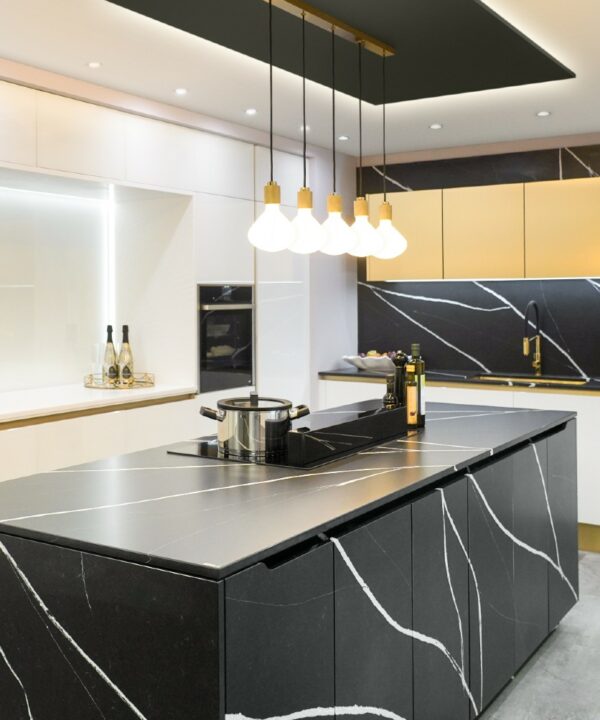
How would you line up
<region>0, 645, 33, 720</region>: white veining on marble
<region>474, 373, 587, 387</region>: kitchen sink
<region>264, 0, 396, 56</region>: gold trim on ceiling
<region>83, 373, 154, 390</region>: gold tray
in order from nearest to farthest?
1. <region>0, 645, 33, 720</region>: white veining on marble
2. <region>264, 0, 396, 56</region>: gold trim on ceiling
3. <region>83, 373, 154, 390</region>: gold tray
4. <region>474, 373, 587, 387</region>: kitchen sink

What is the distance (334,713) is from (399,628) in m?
0.39

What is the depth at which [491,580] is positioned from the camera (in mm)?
2971

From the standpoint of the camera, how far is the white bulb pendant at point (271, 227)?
288 centimetres

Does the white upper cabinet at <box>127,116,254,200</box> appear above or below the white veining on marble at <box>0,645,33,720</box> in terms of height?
above

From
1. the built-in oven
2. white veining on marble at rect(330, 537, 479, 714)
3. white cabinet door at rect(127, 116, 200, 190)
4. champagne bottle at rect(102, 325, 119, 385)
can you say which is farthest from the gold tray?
white veining on marble at rect(330, 537, 479, 714)

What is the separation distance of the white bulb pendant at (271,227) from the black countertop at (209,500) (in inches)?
30.1

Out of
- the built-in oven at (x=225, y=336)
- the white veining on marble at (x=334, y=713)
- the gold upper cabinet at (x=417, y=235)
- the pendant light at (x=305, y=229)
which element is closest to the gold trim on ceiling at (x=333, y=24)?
the pendant light at (x=305, y=229)

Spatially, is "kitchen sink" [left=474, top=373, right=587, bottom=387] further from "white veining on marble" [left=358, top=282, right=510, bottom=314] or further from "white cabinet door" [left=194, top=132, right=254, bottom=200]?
"white cabinet door" [left=194, top=132, right=254, bottom=200]

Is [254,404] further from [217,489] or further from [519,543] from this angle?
[519,543]

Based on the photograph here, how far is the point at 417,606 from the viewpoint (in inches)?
97.9

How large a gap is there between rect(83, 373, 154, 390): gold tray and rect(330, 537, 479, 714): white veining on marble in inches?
105

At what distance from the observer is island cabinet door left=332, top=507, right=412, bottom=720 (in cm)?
211

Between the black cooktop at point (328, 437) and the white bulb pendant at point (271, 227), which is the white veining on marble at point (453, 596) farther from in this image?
the white bulb pendant at point (271, 227)

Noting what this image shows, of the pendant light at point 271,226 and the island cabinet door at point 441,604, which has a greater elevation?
the pendant light at point 271,226
